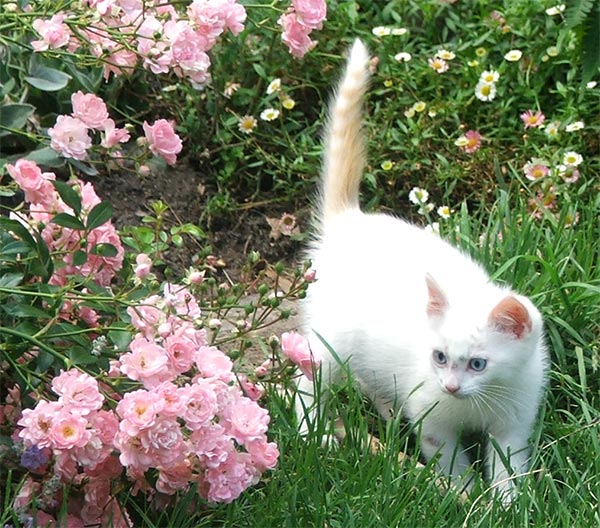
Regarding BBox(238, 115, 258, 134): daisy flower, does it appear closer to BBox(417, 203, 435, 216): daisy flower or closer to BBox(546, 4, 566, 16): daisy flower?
BBox(417, 203, 435, 216): daisy flower

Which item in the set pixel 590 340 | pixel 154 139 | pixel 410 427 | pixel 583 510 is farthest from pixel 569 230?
pixel 154 139

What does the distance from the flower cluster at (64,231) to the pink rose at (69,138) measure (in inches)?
3.4

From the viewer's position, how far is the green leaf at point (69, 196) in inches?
108

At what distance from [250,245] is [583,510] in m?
2.23

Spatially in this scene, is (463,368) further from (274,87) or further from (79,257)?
(274,87)

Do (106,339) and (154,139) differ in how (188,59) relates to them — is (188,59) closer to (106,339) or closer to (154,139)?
(154,139)

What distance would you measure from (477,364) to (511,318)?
169 mm

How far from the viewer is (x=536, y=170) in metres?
A: 4.60

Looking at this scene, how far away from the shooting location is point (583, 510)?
9.84 ft

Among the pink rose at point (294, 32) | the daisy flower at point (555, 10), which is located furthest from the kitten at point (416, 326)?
the daisy flower at point (555, 10)

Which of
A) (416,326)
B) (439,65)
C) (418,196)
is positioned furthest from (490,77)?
(416,326)

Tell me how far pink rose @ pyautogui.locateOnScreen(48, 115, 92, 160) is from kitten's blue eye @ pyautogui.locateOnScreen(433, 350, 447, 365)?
1171mm

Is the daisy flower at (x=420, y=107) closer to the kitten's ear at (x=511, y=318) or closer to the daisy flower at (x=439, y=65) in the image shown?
the daisy flower at (x=439, y=65)

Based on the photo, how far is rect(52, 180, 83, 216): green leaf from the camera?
273 centimetres
